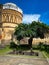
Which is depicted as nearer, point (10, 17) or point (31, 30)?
point (31, 30)

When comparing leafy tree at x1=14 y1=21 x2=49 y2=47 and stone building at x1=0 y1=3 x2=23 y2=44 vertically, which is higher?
stone building at x1=0 y1=3 x2=23 y2=44

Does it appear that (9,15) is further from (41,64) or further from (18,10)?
(41,64)

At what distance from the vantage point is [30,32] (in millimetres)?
26922

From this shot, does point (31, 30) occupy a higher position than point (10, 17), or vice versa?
point (10, 17)

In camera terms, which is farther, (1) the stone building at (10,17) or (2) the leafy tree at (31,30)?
(1) the stone building at (10,17)

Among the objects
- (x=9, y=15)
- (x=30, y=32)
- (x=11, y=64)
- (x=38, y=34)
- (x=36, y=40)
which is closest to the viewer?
(x=11, y=64)

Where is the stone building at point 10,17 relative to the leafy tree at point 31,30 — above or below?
above

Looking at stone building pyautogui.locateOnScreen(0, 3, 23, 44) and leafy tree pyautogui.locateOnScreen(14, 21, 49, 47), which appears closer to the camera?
leafy tree pyautogui.locateOnScreen(14, 21, 49, 47)

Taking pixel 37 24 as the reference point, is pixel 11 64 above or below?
below

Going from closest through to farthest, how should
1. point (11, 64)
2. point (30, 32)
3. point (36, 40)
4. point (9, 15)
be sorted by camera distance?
1. point (11, 64)
2. point (30, 32)
3. point (36, 40)
4. point (9, 15)

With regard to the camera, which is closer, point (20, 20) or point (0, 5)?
point (0, 5)

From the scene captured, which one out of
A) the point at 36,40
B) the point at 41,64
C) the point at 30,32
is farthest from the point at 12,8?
the point at 41,64

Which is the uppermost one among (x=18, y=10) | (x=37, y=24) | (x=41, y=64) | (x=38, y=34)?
(x=18, y=10)

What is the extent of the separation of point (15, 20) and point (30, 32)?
20.7 m
